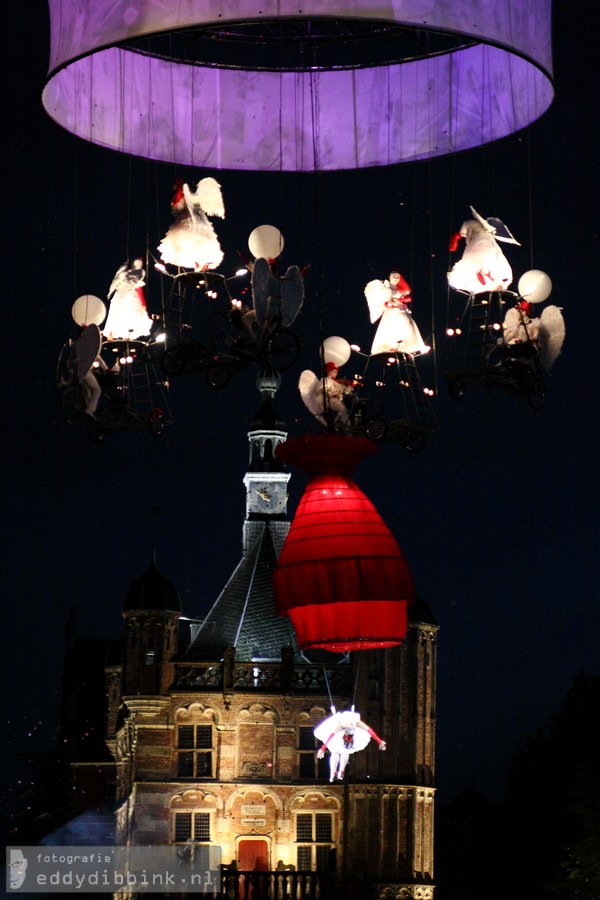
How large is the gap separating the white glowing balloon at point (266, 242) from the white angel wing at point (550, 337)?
12.9 feet

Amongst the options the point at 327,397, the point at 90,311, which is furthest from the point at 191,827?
the point at 327,397

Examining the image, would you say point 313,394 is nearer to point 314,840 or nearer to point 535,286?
point 535,286

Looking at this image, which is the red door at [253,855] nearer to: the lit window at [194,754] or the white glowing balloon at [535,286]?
the lit window at [194,754]

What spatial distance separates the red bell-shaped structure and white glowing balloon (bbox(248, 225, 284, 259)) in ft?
8.98

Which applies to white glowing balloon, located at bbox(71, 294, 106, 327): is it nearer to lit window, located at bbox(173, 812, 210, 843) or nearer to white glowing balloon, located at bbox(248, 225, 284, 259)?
white glowing balloon, located at bbox(248, 225, 284, 259)

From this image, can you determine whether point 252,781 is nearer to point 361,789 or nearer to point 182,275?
point 361,789

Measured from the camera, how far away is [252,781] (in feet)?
212

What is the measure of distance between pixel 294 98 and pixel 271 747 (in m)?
30.3

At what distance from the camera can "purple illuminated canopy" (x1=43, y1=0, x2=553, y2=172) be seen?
3581cm

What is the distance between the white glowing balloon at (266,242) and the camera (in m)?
34.2

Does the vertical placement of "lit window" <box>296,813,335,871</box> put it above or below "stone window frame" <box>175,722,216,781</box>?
below

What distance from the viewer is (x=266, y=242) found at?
112 ft

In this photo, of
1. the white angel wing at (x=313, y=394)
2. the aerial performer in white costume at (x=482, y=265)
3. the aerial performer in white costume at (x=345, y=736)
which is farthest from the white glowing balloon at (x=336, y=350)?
the aerial performer in white costume at (x=345, y=736)

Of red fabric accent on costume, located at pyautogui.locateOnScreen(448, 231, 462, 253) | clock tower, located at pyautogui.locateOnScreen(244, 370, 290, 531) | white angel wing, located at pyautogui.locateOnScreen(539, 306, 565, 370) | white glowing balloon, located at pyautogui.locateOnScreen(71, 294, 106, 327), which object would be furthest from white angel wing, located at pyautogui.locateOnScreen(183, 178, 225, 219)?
clock tower, located at pyautogui.locateOnScreen(244, 370, 290, 531)
